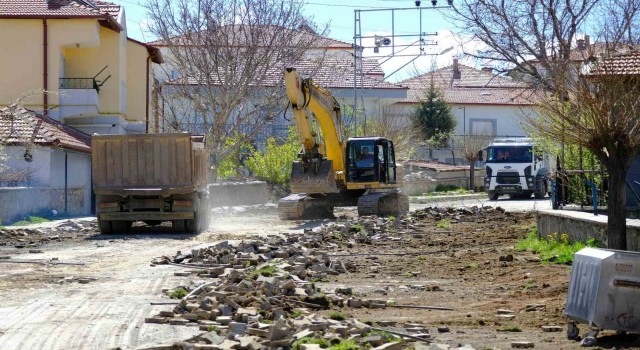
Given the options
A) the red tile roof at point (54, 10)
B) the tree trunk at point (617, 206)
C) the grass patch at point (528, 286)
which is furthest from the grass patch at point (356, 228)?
the red tile roof at point (54, 10)

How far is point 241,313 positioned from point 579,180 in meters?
13.7

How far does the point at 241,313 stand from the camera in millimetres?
11562

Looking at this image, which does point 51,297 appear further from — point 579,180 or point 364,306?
point 579,180

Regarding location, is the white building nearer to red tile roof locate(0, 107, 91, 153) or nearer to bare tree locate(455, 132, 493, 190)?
bare tree locate(455, 132, 493, 190)

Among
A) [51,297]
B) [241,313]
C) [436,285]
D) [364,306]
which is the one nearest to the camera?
[241,313]

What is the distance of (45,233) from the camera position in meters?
27.7

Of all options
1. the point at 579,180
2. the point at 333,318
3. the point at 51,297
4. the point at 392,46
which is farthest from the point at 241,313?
the point at 392,46

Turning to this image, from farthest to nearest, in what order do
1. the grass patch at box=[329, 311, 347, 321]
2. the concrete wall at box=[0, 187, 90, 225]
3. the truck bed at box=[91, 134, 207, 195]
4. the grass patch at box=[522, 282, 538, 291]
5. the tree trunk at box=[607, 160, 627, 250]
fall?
the concrete wall at box=[0, 187, 90, 225] < the truck bed at box=[91, 134, 207, 195] < the grass patch at box=[522, 282, 538, 291] < the tree trunk at box=[607, 160, 627, 250] < the grass patch at box=[329, 311, 347, 321]

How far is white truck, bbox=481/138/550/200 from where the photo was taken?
166ft

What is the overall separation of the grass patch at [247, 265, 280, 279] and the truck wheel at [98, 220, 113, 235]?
11464 millimetres

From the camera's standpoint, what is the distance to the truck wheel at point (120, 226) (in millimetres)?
27844

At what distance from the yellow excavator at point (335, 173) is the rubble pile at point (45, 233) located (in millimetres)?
6366

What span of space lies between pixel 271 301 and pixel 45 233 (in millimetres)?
16150

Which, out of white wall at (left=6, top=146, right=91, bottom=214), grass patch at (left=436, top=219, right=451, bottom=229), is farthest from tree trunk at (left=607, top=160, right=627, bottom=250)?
white wall at (left=6, top=146, right=91, bottom=214)
